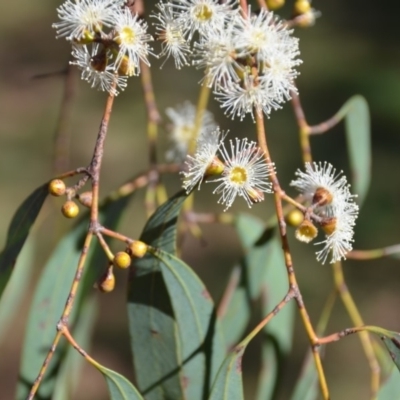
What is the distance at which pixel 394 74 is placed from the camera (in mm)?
3725

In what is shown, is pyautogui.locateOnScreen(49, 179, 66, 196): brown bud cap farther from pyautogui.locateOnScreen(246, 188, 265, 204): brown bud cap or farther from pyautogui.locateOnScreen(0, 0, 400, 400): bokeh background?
pyautogui.locateOnScreen(0, 0, 400, 400): bokeh background

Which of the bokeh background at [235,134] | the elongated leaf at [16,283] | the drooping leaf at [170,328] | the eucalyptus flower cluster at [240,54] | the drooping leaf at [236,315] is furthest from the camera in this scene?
the bokeh background at [235,134]

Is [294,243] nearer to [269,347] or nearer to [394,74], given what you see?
[394,74]

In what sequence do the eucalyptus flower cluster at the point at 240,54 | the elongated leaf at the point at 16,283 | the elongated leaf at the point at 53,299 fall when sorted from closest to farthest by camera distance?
the eucalyptus flower cluster at the point at 240,54 → the elongated leaf at the point at 53,299 → the elongated leaf at the point at 16,283

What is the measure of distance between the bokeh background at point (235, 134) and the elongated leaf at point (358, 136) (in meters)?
1.18

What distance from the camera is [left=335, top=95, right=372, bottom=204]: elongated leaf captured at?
1.41 metres

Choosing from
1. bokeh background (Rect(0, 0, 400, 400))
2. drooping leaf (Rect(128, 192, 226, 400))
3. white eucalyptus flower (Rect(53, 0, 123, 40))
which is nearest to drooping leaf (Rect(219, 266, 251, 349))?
drooping leaf (Rect(128, 192, 226, 400))

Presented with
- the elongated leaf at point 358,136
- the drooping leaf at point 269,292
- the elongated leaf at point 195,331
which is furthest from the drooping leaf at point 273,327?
the elongated leaf at point 195,331

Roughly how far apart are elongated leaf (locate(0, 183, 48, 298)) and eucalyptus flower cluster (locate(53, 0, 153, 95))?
25 cm

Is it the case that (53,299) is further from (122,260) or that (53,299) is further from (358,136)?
(358,136)

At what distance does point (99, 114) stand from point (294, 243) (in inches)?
48.7

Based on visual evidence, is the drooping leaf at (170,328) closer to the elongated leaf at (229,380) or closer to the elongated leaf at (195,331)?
→ the elongated leaf at (195,331)

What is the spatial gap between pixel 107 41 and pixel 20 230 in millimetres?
347

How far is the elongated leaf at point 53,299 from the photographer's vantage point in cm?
124
